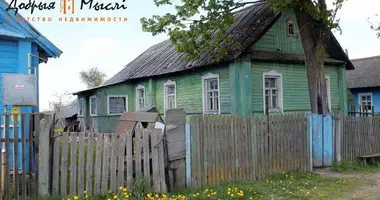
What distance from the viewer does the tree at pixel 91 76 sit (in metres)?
57.9

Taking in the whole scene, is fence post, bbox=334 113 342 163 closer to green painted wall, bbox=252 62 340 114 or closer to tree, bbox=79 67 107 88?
green painted wall, bbox=252 62 340 114

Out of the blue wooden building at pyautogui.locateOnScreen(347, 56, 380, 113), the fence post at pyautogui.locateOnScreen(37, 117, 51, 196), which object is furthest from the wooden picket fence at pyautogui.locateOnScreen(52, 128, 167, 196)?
the blue wooden building at pyautogui.locateOnScreen(347, 56, 380, 113)

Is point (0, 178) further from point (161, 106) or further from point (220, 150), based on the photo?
point (161, 106)

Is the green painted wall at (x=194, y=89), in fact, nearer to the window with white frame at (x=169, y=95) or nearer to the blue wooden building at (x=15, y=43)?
the window with white frame at (x=169, y=95)

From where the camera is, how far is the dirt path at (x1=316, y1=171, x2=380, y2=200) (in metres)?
6.30

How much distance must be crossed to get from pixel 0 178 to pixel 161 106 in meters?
11.9

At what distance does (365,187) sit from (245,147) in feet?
8.75

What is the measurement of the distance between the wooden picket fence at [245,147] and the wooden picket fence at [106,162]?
0.83 m

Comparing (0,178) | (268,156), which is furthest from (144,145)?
(268,156)

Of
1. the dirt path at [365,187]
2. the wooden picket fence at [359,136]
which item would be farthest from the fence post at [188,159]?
the wooden picket fence at [359,136]

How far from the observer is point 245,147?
7363 mm

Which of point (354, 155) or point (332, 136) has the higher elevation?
point (332, 136)

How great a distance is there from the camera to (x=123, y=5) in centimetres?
1059

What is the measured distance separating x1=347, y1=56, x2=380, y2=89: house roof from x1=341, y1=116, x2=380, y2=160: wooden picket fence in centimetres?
1536
